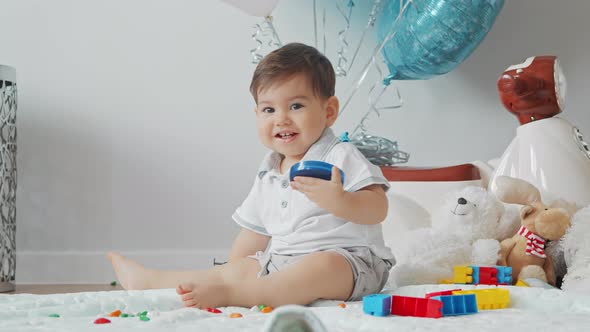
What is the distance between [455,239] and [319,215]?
0.34 metres

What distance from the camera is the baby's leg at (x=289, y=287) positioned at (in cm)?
98

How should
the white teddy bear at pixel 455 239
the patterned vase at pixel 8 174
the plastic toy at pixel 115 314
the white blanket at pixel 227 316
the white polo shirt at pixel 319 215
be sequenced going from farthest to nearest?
the patterned vase at pixel 8 174 < the white teddy bear at pixel 455 239 < the white polo shirt at pixel 319 215 < the plastic toy at pixel 115 314 < the white blanket at pixel 227 316

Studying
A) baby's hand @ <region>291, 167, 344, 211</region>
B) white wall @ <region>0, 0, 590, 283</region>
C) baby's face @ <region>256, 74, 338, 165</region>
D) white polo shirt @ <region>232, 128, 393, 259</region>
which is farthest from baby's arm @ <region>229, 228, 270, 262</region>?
white wall @ <region>0, 0, 590, 283</region>

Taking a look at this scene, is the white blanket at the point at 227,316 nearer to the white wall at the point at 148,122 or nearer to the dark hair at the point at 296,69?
the dark hair at the point at 296,69

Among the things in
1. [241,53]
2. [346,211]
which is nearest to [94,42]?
[241,53]

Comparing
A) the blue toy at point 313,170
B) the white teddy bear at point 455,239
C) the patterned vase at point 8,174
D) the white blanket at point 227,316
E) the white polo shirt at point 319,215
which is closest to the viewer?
the white blanket at point 227,316

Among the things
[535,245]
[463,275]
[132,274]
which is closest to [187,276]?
[132,274]

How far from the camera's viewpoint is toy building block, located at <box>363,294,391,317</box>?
0.86m

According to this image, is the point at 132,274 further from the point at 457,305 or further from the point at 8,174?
the point at 8,174

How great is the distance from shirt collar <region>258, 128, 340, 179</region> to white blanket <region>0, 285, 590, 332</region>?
0.88ft

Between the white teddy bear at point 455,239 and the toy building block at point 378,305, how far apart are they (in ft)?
1.26

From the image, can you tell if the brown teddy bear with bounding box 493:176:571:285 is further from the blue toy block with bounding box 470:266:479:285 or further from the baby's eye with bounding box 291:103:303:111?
the baby's eye with bounding box 291:103:303:111

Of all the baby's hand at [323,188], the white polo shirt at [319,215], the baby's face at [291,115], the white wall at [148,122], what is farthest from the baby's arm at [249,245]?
the white wall at [148,122]

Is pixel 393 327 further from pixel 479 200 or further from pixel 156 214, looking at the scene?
pixel 156 214
